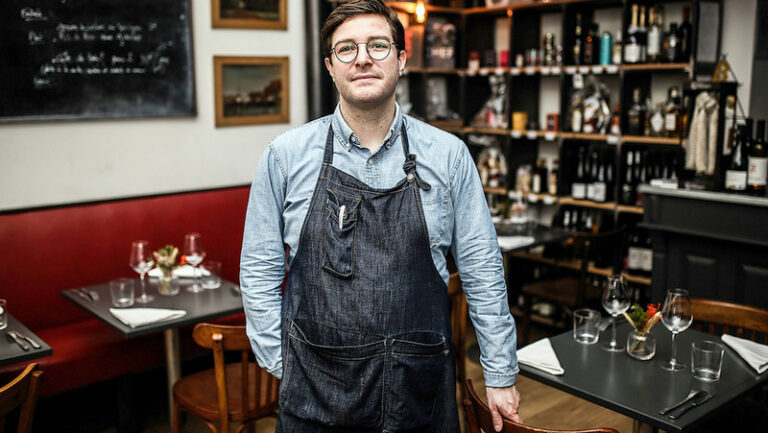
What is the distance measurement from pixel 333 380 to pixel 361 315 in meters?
0.17

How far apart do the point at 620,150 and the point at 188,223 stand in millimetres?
2898

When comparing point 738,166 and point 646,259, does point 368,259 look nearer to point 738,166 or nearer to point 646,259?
point 738,166

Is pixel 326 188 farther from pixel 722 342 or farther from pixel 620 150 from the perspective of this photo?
pixel 620 150

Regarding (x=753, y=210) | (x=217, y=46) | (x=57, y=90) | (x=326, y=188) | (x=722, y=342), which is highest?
(x=217, y=46)

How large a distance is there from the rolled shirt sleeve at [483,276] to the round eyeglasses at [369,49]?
0.33m

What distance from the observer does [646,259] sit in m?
4.82

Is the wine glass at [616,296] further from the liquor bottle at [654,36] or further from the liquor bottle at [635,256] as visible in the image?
the liquor bottle at [654,36]

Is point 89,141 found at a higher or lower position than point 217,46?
lower

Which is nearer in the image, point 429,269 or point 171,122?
point 429,269

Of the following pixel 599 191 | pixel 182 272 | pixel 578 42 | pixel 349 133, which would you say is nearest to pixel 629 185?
pixel 599 191

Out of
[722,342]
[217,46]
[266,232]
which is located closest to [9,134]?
[217,46]

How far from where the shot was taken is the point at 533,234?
4402mm

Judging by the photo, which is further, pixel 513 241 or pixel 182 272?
pixel 513 241

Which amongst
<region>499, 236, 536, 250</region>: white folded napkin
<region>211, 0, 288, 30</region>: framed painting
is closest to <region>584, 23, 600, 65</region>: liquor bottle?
<region>499, 236, 536, 250</region>: white folded napkin
